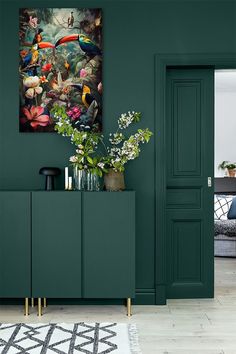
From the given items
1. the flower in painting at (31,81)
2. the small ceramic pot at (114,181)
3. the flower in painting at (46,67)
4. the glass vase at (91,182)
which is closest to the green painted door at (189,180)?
the small ceramic pot at (114,181)

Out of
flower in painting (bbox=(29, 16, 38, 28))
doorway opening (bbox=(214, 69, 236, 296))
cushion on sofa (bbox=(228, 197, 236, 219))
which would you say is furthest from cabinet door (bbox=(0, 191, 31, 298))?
cushion on sofa (bbox=(228, 197, 236, 219))

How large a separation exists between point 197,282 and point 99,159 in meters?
1.41

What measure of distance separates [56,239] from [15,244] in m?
0.33

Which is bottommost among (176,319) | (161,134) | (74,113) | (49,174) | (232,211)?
(176,319)

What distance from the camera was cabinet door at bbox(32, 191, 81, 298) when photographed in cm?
394

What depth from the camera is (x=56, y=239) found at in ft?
13.0

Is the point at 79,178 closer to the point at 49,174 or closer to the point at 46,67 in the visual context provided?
the point at 49,174

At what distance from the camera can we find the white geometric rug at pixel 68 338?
10.5 ft

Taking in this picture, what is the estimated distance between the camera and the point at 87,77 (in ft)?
14.0

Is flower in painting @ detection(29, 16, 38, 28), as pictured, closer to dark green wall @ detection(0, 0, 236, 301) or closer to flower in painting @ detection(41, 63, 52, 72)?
dark green wall @ detection(0, 0, 236, 301)

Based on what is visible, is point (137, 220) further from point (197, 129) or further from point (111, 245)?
point (197, 129)

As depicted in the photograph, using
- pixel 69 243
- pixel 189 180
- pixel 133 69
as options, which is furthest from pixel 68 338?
pixel 133 69

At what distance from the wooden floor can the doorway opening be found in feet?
4.17

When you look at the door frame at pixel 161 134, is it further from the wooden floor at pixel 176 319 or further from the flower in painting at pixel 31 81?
the flower in painting at pixel 31 81
